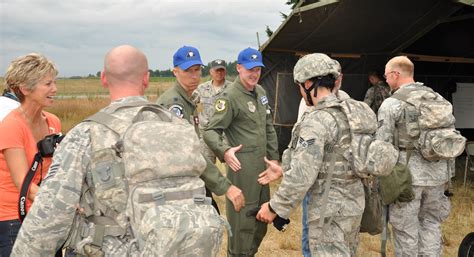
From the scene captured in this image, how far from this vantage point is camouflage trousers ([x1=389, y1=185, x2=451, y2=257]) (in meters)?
3.87

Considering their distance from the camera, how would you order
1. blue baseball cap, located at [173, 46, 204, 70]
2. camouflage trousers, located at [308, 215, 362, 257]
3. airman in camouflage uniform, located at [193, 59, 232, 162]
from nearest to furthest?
camouflage trousers, located at [308, 215, 362, 257] → blue baseball cap, located at [173, 46, 204, 70] → airman in camouflage uniform, located at [193, 59, 232, 162]

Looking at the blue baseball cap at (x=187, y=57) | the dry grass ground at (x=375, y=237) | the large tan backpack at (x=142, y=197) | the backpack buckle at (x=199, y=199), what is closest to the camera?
the large tan backpack at (x=142, y=197)

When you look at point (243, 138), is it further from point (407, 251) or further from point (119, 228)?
point (119, 228)

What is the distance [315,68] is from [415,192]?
5.62ft

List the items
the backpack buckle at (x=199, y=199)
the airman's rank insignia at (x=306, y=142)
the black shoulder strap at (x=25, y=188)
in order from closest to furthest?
the backpack buckle at (x=199, y=199)
the black shoulder strap at (x=25, y=188)
the airman's rank insignia at (x=306, y=142)

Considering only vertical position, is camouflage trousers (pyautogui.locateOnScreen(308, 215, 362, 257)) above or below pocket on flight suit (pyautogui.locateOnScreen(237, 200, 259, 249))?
above

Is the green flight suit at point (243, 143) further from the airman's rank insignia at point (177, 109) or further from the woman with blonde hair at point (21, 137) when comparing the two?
the woman with blonde hair at point (21, 137)

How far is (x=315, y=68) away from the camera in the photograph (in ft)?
9.52

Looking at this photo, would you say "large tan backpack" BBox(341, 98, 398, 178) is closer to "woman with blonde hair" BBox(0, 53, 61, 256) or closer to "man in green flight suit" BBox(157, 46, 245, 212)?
"man in green flight suit" BBox(157, 46, 245, 212)

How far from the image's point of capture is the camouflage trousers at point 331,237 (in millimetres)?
2891

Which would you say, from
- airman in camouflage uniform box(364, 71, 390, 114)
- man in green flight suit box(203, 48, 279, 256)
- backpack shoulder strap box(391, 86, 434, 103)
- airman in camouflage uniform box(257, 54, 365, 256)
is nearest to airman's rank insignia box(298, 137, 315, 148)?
airman in camouflage uniform box(257, 54, 365, 256)

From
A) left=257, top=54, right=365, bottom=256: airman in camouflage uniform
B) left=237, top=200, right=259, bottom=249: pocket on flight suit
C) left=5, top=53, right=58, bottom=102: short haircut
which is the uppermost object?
left=5, top=53, right=58, bottom=102: short haircut

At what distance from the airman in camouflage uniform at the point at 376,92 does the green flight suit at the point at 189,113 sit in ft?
19.3

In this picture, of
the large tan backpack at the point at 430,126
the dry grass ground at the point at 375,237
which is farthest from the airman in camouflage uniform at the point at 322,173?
the dry grass ground at the point at 375,237
